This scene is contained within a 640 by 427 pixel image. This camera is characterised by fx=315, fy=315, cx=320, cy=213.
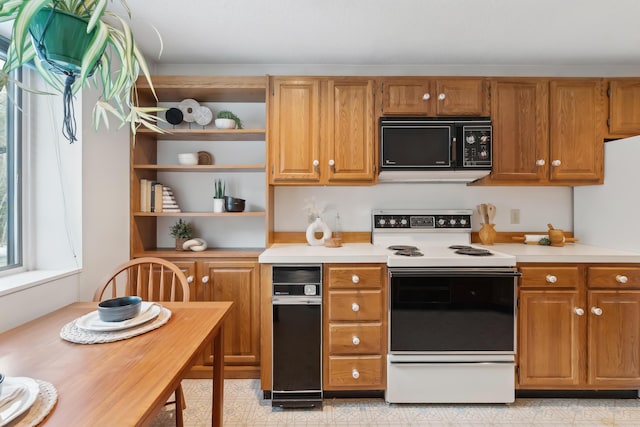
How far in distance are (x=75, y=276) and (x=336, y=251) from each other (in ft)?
5.16

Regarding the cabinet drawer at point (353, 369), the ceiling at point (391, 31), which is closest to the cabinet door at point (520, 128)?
the ceiling at point (391, 31)

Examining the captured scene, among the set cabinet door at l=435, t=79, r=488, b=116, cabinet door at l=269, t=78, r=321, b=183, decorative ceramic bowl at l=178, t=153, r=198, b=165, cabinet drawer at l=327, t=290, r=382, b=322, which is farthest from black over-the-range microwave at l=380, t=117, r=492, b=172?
decorative ceramic bowl at l=178, t=153, r=198, b=165

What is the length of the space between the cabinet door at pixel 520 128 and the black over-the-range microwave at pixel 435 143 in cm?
12

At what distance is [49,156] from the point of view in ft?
5.89

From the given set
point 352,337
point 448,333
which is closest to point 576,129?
point 448,333

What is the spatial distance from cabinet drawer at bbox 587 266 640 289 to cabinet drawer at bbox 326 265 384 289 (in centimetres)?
136

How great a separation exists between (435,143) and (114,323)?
2.17 m

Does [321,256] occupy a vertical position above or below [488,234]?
below

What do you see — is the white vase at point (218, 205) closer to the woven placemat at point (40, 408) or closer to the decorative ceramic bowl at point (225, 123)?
the decorative ceramic bowl at point (225, 123)

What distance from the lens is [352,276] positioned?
2.02 meters

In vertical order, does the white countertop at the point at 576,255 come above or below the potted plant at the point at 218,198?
below

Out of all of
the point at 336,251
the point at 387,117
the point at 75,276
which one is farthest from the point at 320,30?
the point at 75,276

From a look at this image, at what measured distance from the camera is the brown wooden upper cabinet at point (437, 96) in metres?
2.33

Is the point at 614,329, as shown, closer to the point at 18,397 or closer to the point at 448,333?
the point at 448,333
